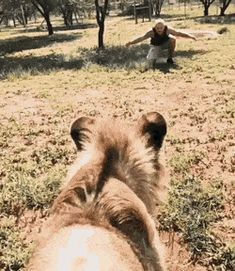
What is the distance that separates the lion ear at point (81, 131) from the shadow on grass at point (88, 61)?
1326 centimetres

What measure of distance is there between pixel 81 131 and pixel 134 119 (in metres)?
7.96

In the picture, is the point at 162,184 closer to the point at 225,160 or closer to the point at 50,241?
the point at 50,241

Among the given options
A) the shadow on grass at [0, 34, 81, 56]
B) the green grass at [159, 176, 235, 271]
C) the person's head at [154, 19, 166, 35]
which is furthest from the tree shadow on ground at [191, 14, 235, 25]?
the green grass at [159, 176, 235, 271]

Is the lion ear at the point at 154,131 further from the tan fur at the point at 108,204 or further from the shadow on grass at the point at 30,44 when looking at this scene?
the shadow on grass at the point at 30,44

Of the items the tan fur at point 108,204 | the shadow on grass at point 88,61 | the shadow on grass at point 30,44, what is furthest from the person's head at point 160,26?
the shadow on grass at point 30,44

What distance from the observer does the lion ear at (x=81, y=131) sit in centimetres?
273

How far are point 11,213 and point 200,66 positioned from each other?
11196 millimetres

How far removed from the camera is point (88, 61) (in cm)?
1967

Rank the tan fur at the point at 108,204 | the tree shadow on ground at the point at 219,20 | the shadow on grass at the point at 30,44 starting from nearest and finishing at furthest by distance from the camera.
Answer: the tan fur at the point at 108,204, the shadow on grass at the point at 30,44, the tree shadow on ground at the point at 219,20

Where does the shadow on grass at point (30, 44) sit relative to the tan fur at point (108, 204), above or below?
below

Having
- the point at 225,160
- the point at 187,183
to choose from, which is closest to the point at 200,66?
the point at 225,160

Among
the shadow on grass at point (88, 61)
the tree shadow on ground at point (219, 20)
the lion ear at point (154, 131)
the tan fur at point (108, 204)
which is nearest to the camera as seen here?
the tan fur at point (108, 204)

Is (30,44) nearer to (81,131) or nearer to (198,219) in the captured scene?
(198,219)

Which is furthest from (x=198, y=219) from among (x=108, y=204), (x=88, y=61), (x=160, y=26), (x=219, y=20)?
(x=219, y=20)
